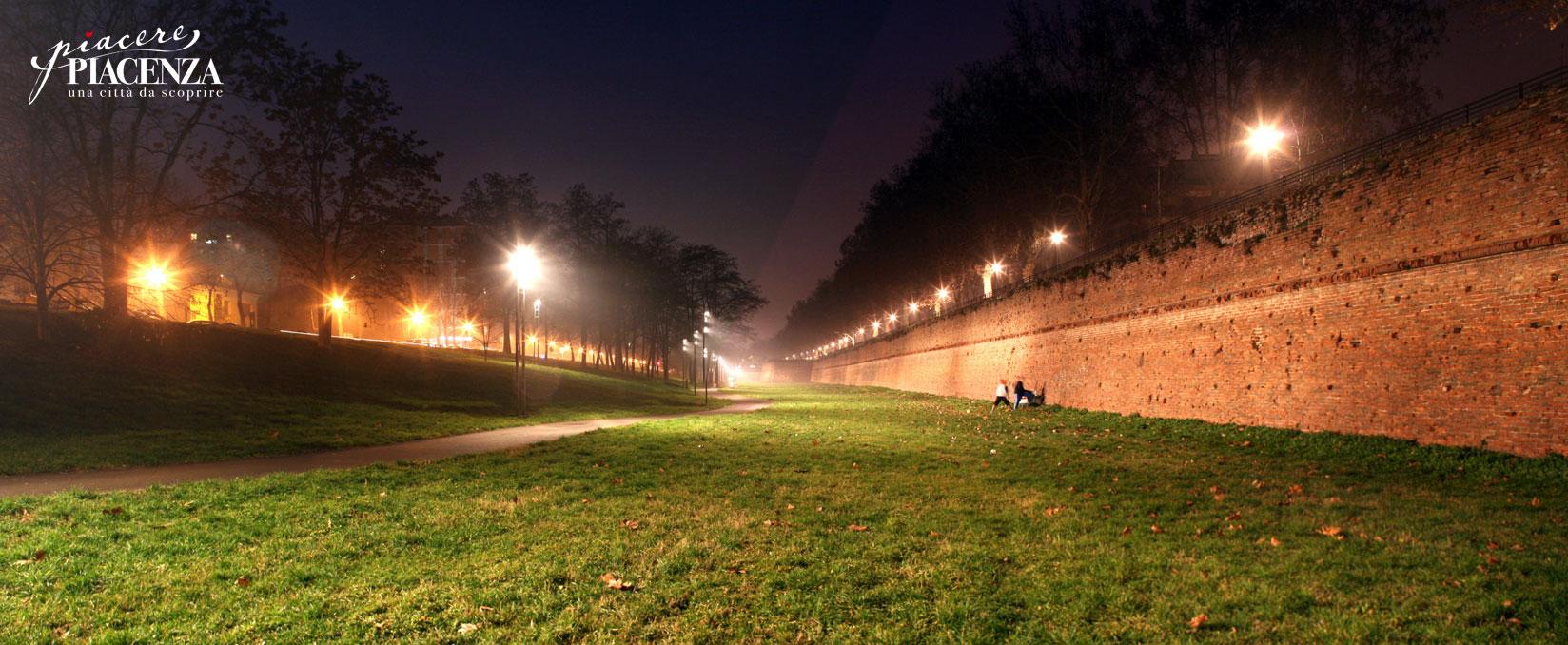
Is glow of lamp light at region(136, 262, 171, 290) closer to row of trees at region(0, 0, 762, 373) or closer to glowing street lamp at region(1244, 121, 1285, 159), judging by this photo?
row of trees at region(0, 0, 762, 373)

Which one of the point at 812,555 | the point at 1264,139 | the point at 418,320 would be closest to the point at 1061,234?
the point at 1264,139

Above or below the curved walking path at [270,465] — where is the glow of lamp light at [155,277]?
above

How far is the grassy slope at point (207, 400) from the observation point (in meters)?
13.5

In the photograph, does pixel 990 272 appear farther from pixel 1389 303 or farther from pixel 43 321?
pixel 43 321

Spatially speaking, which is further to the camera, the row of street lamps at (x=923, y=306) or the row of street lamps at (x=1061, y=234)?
the row of street lamps at (x=923, y=306)

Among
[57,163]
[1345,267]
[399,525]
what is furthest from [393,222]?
[1345,267]

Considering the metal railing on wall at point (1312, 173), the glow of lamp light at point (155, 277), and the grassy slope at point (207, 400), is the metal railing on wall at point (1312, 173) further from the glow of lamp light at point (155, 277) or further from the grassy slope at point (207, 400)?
the glow of lamp light at point (155, 277)

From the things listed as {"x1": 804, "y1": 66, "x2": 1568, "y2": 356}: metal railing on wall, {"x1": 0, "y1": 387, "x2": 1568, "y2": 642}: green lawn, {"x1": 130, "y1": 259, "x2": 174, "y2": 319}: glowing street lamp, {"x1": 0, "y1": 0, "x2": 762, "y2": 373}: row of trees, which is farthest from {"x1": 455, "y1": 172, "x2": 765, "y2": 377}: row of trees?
{"x1": 0, "y1": 387, "x2": 1568, "y2": 642}: green lawn

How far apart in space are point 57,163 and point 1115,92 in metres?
41.6

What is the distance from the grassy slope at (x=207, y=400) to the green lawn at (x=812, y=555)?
5801mm

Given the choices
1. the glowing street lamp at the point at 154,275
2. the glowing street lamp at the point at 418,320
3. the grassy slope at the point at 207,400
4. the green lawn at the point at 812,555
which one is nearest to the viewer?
the green lawn at the point at 812,555

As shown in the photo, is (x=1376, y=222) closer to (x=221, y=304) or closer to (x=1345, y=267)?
(x=1345, y=267)

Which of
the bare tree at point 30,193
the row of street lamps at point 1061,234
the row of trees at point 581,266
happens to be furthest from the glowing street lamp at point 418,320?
the row of street lamps at point 1061,234

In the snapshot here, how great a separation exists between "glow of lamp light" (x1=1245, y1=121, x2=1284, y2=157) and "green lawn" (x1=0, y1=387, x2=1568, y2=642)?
21000 mm
